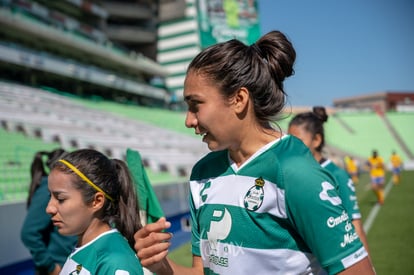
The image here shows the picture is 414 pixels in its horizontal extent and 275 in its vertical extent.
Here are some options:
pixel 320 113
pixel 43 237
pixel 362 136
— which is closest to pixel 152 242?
pixel 43 237

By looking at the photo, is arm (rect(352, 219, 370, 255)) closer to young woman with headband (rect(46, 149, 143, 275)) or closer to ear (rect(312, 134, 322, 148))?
ear (rect(312, 134, 322, 148))

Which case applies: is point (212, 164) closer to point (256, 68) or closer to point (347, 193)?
point (256, 68)

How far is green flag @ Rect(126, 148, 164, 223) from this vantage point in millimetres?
2143

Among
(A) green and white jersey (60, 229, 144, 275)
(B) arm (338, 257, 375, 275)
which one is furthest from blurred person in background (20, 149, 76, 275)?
(B) arm (338, 257, 375, 275)

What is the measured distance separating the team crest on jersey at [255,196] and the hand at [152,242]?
28 centimetres

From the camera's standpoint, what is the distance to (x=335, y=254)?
1238 millimetres

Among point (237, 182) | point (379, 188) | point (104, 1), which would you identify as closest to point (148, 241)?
point (237, 182)

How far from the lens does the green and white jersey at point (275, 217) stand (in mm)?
1240

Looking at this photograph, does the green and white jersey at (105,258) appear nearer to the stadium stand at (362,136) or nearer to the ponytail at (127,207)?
the ponytail at (127,207)

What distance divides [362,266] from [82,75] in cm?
3442

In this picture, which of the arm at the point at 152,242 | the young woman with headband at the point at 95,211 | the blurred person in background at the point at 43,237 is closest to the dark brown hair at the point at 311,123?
the young woman with headband at the point at 95,211

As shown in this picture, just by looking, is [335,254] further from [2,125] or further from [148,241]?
[2,125]

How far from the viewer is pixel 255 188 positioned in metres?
1.41

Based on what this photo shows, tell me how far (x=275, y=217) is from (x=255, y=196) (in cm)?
10
